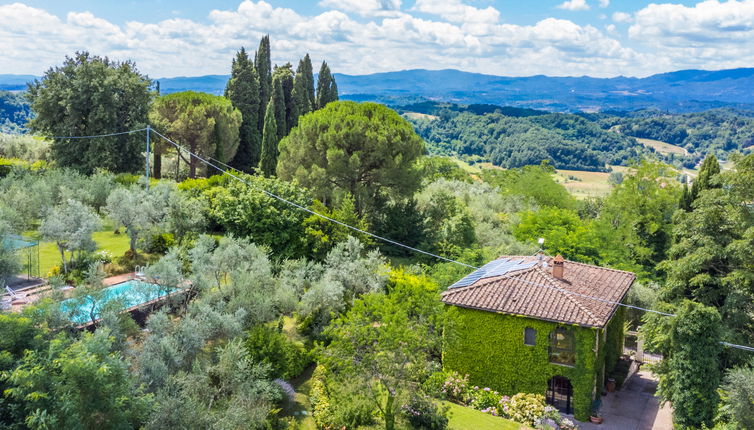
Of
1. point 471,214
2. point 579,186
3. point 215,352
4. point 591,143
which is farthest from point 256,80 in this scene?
point 591,143

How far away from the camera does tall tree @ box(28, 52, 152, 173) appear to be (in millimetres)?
32344

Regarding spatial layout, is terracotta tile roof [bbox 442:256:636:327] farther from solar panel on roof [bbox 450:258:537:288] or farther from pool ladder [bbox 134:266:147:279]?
pool ladder [bbox 134:266:147:279]

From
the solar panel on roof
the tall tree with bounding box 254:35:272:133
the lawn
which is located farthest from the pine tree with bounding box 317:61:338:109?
the solar panel on roof

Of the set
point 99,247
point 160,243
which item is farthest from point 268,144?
point 99,247

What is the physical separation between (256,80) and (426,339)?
1555 inches

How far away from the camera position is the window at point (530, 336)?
20.3 m

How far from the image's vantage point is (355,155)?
30.7 m

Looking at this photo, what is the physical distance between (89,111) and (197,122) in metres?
8.95

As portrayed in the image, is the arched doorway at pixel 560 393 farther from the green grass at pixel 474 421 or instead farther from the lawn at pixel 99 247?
the lawn at pixel 99 247

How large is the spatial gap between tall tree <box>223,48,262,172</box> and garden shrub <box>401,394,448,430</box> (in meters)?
35.3

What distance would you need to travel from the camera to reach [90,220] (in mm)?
19906

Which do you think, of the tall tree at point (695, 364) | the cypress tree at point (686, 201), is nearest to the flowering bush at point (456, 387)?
the tall tree at point (695, 364)

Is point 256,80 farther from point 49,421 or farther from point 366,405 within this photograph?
point 49,421

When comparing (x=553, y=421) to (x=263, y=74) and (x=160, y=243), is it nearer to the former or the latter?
(x=160, y=243)
